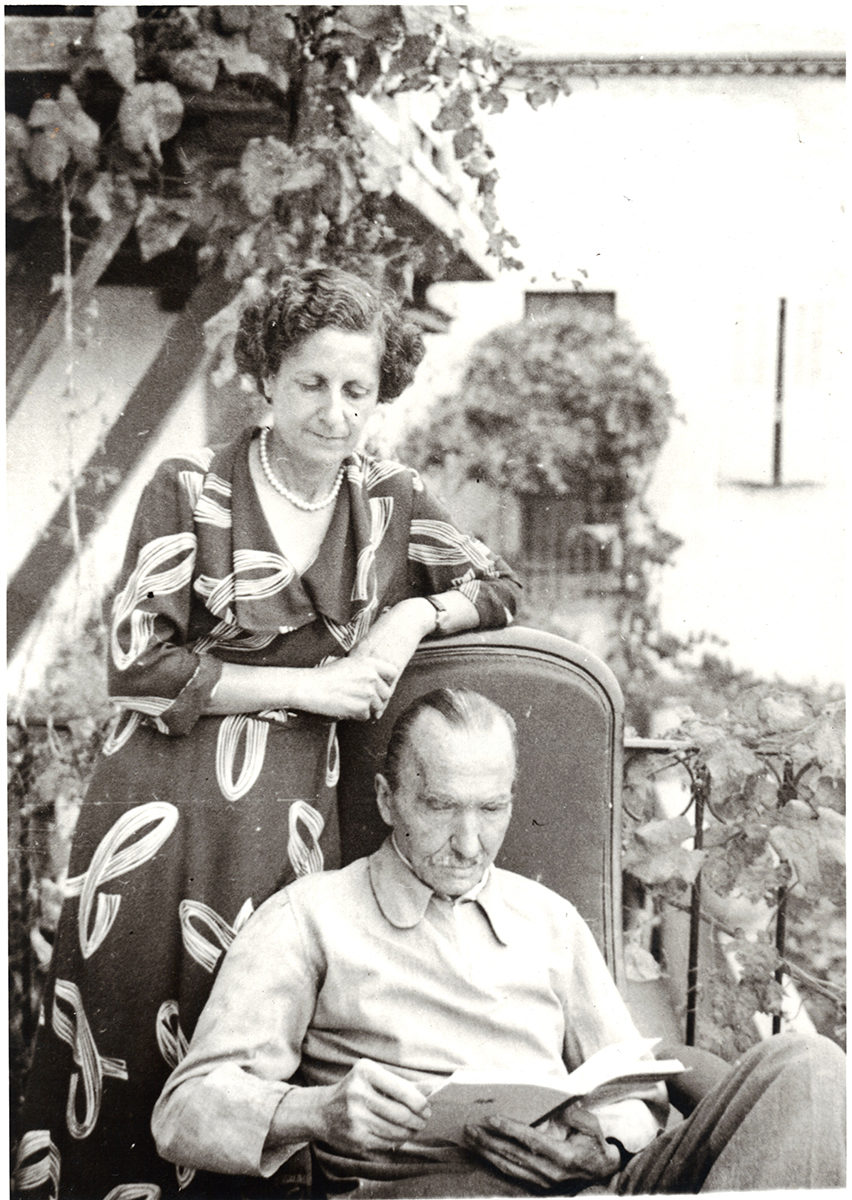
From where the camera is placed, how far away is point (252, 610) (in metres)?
2.14

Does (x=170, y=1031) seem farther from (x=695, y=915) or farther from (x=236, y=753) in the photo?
(x=695, y=915)

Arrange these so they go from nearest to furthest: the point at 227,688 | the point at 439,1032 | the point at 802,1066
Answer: the point at 802,1066, the point at 439,1032, the point at 227,688

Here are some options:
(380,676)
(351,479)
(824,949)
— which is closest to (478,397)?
(351,479)

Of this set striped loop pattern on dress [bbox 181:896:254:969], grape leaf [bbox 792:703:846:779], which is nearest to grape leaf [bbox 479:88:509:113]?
grape leaf [bbox 792:703:846:779]

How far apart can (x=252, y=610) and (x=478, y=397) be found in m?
0.61

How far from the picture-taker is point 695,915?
242 centimetres

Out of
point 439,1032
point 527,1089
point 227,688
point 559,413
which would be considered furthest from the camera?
point 559,413

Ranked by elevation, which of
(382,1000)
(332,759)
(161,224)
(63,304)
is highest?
(161,224)

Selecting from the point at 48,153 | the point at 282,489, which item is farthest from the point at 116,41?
the point at 282,489

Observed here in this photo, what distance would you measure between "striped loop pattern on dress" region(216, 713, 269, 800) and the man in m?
0.23

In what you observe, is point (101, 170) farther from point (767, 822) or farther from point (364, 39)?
point (767, 822)

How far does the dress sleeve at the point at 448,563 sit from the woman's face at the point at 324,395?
189 millimetres

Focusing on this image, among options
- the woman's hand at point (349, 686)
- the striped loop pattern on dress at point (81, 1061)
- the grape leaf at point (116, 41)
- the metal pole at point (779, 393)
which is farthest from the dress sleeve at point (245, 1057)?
the grape leaf at point (116, 41)

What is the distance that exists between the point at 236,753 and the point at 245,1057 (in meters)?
0.52
